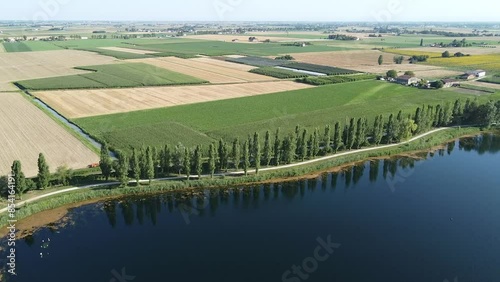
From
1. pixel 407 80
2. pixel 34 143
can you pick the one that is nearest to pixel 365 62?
pixel 407 80

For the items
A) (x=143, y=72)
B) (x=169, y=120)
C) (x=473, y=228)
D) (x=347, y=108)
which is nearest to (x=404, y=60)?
(x=347, y=108)

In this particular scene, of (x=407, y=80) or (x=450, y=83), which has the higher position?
(x=407, y=80)

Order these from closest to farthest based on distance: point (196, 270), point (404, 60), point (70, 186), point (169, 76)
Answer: point (196, 270), point (70, 186), point (169, 76), point (404, 60)

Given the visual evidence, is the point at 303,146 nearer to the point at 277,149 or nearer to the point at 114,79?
the point at 277,149

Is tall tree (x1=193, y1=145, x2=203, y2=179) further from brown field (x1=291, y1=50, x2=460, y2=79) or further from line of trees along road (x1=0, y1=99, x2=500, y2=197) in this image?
brown field (x1=291, y1=50, x2=460, y2=79)

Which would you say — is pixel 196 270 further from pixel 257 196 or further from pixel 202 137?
pixel 202 137

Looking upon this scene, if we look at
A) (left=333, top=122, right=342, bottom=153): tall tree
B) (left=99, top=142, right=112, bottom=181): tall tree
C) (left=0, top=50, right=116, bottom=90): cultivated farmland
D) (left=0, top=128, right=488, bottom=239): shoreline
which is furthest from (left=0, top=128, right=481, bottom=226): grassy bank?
(left=0, top=50, right=116, bottom=90): cultivated farmland
